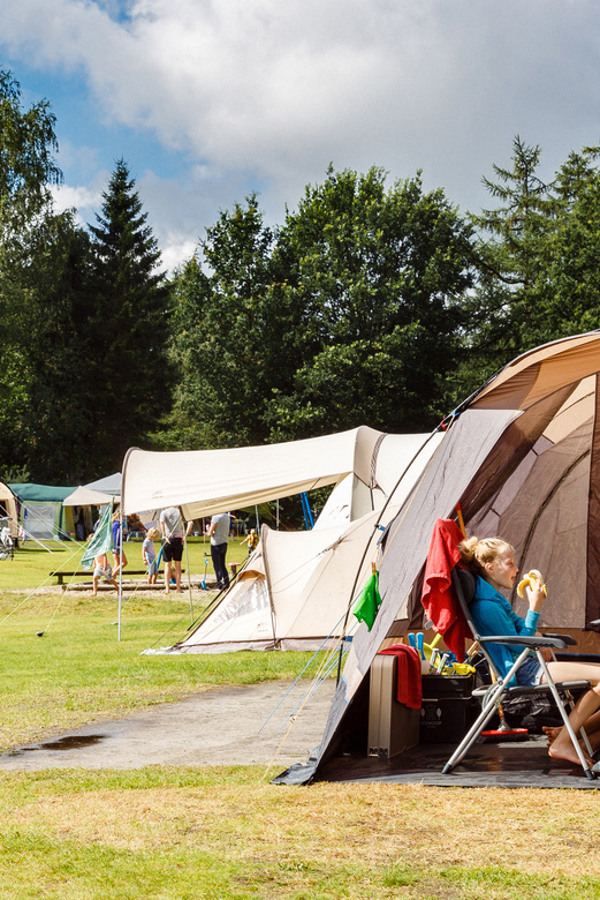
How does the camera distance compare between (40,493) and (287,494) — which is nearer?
(287,494)

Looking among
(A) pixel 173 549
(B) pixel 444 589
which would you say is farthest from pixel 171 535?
(B) pixel 444 589

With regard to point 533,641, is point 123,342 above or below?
above

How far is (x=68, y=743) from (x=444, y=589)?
8.25 ft

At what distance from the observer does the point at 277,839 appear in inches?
135

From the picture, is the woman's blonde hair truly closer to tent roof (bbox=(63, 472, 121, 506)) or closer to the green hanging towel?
the green hanging towel

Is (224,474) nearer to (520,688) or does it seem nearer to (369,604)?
(369,604)

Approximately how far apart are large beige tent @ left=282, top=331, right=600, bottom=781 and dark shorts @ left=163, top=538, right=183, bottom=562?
891 centimetres

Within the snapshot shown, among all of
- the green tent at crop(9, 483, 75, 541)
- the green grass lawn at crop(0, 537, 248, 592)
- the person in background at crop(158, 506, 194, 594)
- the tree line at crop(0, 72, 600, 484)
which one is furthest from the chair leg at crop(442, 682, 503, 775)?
the green tent at crop(9, 483, 75, 541)

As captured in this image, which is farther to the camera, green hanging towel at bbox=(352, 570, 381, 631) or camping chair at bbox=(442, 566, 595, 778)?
green hanging towel at bbox=(352, 570, 381, 631)

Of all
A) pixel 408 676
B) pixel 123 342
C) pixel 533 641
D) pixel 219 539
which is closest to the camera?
pixel 533 641

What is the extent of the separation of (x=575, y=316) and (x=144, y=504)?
792 inches

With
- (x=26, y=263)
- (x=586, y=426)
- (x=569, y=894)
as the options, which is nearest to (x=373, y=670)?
(x=569, y=894)

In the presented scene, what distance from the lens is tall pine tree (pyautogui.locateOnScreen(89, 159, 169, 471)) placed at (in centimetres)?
3791

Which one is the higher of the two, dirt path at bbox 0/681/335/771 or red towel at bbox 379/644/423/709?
red towel at bbox 379/644/423/709
